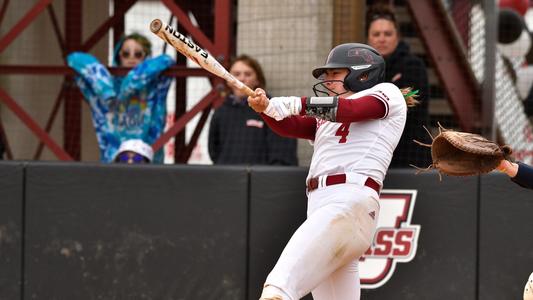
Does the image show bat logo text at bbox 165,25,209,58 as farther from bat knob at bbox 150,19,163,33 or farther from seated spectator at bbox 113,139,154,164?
seated spectator at bbox 113,139,154,164

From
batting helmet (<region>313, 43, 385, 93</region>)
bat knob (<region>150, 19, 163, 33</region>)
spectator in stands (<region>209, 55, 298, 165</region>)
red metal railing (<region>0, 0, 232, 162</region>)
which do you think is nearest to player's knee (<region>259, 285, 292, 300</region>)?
batting helmet (<region>313, 43, 385, 93</region>)

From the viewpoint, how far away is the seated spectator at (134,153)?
25.9ft

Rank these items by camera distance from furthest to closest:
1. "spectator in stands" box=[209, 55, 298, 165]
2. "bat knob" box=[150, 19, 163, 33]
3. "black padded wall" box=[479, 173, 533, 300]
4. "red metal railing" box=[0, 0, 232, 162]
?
"red metal railing" box=[0, 0, 232, 162], "spectator in stands" box=[209, 55, 298, 165], "black padded wall" box=[479, 173, 533, 300], "bat knob" box=[150, 19, 163, 33]

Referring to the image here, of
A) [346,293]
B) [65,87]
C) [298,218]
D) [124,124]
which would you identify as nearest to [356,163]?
[346,293]

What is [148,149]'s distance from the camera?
313 inches

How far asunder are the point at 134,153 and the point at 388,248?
1.95m

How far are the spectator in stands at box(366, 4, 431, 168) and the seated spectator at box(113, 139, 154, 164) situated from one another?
5.77ft

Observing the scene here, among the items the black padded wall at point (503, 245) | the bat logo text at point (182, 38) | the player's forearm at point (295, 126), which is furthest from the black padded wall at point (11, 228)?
the black padded wall at point (503, 245)

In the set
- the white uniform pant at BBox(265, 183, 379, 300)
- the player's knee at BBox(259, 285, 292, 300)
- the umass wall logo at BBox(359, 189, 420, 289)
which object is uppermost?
the white uniform pant at BBox(265, 183, 379, 300)

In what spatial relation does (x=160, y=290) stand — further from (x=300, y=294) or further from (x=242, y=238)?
(x=300, y=294)

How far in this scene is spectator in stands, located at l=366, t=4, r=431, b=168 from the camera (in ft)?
25.1

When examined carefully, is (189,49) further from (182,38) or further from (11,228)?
(11,228)

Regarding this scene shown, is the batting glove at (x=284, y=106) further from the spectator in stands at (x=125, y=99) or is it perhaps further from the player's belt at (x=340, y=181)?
the spectator in stands at (x=125, y=99)

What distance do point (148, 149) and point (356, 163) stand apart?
2.57 metres
